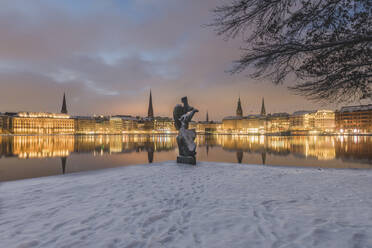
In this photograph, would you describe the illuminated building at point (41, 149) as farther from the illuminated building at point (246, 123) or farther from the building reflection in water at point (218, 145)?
the illuminated building at point (246, 123)

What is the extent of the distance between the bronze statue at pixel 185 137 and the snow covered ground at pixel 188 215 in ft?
14.3

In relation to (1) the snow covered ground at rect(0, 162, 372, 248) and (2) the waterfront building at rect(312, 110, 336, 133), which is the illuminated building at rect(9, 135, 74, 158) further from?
(2) the waterfront building at rect(312, 110, 336, 133)

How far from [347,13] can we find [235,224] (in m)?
4.58

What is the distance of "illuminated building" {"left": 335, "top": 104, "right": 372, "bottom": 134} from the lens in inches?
4232

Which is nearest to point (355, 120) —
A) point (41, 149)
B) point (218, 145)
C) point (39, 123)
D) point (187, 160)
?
point (218, 145)

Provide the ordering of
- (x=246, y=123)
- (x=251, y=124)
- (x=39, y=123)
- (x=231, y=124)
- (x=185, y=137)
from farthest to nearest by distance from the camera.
A: 1. (x=231, y=124)
2. (x=246, y=123)
3. (x=251, y=124)
4. (x=39, y=123)
5. (x=185, y=137)

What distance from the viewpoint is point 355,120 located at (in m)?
113

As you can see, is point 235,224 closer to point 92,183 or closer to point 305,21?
point 305,21

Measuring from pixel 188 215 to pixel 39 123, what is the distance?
154 m

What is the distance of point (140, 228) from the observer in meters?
3.27

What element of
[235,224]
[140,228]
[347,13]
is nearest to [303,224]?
[235,224]

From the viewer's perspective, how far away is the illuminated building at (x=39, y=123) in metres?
117

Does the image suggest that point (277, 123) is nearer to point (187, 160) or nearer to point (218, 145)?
point (218, 145)

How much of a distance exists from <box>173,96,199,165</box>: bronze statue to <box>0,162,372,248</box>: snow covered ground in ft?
14.3
